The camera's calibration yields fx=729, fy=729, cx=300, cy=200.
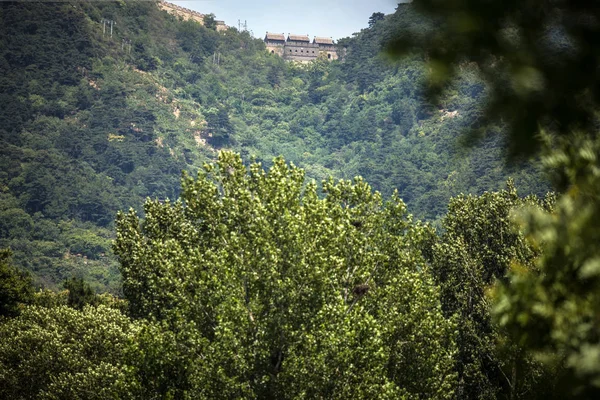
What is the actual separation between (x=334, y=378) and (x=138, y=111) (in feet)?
486

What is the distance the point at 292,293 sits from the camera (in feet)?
66.1

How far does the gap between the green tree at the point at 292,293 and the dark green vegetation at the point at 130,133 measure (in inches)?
2580

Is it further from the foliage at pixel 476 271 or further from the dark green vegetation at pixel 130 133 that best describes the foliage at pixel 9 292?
the dark green vegetation at pixel 130 133

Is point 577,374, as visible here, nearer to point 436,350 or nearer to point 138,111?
point 436,350

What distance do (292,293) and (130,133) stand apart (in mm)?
141816

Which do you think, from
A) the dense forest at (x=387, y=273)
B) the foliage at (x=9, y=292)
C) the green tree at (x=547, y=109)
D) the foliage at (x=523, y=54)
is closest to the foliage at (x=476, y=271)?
the dense forest at (x=387, y=273)

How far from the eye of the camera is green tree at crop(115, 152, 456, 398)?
62.9 feet

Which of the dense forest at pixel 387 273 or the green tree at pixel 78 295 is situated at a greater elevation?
the dense forest at pixel 387 273

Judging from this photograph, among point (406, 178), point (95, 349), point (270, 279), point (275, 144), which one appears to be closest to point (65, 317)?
point (95, 349)

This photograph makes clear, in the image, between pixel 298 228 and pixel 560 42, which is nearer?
pixel 560 42

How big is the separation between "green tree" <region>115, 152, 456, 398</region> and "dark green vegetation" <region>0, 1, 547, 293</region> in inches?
2580

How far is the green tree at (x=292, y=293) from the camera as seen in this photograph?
19172 mm

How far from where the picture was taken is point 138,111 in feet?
527

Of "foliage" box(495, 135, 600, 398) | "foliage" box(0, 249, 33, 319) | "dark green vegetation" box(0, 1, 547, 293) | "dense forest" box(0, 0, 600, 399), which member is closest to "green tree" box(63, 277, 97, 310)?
"dense forest" box(0, 0, 600, 399)
